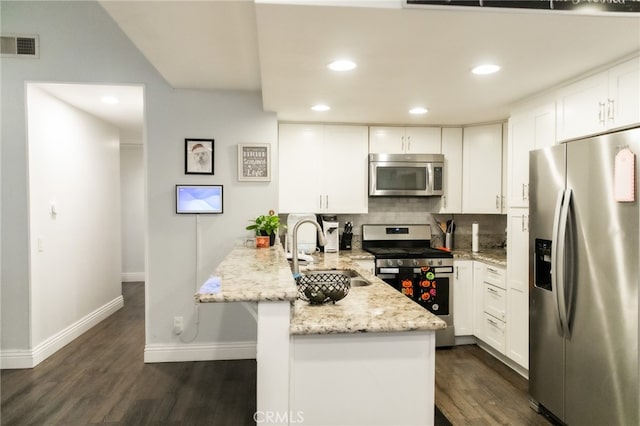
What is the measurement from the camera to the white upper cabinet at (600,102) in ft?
6.68

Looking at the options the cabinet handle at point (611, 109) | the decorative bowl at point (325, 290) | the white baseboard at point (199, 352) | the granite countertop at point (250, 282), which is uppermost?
the cabinet handle at point (611, 109)

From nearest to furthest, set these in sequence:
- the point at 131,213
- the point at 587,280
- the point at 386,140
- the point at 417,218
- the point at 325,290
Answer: the point at 325,290, the point at 587,280, the point at 386,140, the point at 417,218, the point at 131,213

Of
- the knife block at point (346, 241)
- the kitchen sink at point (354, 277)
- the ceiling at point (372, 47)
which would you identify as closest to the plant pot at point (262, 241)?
the kitchen sink at point (354, 277)

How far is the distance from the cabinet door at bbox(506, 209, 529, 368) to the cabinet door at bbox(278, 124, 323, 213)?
1.84 metres

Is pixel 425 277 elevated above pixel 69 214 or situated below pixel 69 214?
below

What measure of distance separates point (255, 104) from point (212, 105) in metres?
0.39

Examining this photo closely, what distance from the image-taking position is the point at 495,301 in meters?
3.35

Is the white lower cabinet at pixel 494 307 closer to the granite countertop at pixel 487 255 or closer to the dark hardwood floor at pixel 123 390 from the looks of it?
the granite countertop at pixel 487 255

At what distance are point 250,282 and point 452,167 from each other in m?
3.04

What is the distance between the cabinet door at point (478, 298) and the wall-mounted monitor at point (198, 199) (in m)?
2.55

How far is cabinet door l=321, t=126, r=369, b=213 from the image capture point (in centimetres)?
386

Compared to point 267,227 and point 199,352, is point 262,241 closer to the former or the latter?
point 267,227

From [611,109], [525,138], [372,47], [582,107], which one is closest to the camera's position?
[372,47]

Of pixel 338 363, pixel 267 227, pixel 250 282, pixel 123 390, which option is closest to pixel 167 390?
pixel 123 390
